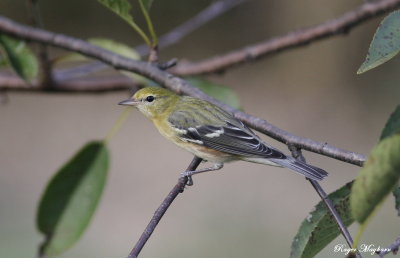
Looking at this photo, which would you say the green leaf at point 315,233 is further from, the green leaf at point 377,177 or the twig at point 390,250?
the green leaf at point 377,177

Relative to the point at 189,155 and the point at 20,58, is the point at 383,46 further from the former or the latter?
the point at 189,155

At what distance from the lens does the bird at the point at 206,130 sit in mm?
3236

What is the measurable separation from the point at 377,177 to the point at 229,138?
6.38 ft

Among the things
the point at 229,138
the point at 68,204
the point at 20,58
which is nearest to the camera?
the point at 68,204

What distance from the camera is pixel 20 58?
10.0 feet

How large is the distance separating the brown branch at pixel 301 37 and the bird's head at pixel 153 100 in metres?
0.21

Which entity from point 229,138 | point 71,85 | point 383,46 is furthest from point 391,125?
point 71,85

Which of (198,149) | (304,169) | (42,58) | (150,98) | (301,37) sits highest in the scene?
(301,37)

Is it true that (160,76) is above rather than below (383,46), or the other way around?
above

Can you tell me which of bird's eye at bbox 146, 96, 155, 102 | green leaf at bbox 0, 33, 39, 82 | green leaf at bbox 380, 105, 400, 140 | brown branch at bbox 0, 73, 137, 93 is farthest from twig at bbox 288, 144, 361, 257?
bird's eye at bbox 146, 96, 155, 102

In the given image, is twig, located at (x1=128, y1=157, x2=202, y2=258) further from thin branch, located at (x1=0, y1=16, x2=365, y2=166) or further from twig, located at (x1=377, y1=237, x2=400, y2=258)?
twig, located at (x1=377, y1=237, x2=400, y2=258)

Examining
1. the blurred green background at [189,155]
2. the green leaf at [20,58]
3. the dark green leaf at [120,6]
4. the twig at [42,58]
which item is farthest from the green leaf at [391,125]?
the blurred green background at [189,155]

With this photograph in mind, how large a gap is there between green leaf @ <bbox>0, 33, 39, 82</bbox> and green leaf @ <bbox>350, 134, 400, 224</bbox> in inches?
73.1

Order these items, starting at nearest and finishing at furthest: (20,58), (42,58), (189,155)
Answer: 1. (20,58)
2. (42,58)
3. (189,155)
